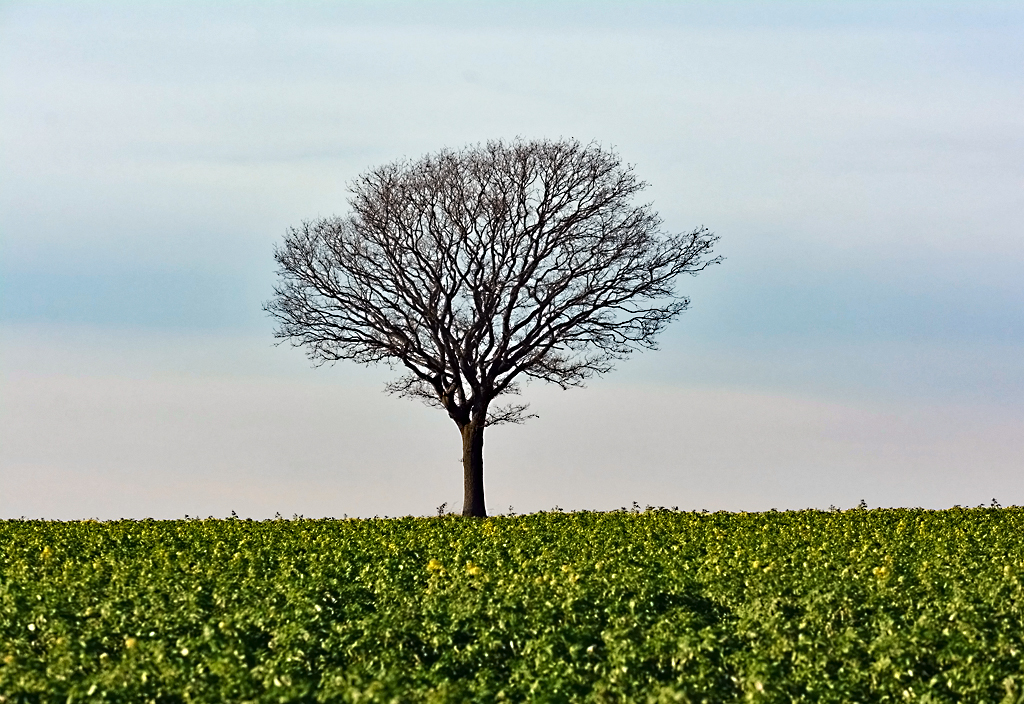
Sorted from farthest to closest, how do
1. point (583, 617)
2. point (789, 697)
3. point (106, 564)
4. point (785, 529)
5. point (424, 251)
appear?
1. point (424, 251)
2. point (785, 529)
3. point (106, 564)
4. point (583, 617)
5. point (789, 697)

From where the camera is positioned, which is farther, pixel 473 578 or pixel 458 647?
pixel 473 578

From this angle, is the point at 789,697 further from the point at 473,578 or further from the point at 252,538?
the point at 252,538

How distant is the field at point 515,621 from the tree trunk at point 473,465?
1082 cm

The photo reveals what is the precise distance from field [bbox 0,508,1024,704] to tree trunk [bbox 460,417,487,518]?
35.5 ft

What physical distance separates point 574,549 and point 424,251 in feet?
49.7

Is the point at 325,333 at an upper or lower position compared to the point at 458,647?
upper

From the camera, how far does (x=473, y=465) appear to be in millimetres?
34281

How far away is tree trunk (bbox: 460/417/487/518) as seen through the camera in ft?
112

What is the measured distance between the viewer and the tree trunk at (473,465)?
3428 cm

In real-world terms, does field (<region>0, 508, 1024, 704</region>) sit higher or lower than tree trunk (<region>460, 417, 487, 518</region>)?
lower

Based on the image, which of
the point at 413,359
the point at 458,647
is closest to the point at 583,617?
the point at 458,647

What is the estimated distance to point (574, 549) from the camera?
21.4m

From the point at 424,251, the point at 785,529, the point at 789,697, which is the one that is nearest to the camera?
the point at 789,697

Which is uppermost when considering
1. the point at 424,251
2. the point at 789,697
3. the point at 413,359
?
the point at 424,251
